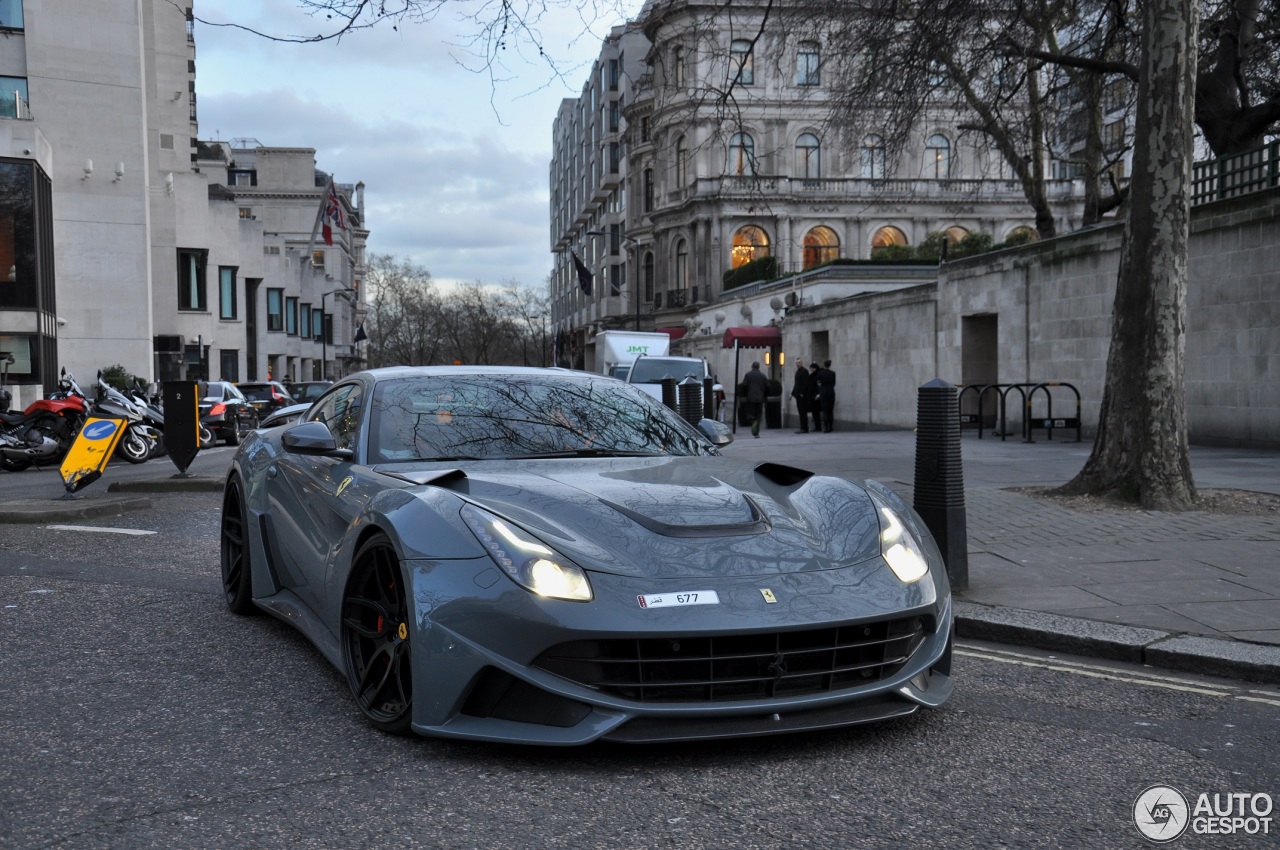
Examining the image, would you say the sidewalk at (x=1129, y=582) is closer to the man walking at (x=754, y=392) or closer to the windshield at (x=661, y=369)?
the windshield at (x=661, y=369)

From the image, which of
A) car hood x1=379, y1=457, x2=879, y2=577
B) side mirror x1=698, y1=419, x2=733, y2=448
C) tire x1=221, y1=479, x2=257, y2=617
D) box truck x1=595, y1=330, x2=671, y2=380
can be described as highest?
box truck x1=595, y1=330, x2=671, y2=380

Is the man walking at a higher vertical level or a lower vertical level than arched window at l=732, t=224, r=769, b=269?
lower

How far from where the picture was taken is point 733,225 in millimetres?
67188

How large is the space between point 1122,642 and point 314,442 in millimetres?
3703

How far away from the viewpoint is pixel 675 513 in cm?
407

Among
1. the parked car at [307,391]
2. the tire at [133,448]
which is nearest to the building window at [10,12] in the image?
the parked car at [307,391]

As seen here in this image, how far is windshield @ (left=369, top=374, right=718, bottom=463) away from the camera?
4.91 m

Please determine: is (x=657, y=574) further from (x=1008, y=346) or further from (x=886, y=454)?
(x=1008, y=346)

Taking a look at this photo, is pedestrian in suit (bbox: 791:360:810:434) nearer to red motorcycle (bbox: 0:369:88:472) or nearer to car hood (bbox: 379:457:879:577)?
red motorcycle (bbox: 0:369:88:472)

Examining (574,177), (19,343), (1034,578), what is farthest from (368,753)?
(574,177)

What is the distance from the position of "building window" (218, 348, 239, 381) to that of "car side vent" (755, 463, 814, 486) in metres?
55.3

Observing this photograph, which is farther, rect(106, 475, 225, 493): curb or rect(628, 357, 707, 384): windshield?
rect(628, 357, 707, 384): windshield

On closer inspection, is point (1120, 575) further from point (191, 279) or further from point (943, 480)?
point (191, 279)

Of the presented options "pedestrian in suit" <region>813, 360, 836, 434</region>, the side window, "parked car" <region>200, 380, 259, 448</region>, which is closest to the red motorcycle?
"parked car" <region>200, 380, 259, 448</region>
